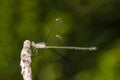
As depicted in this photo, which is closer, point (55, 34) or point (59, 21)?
point (55, 34)

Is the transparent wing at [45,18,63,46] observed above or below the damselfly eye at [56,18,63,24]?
below

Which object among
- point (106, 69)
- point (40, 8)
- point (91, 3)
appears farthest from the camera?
point (40, 8)

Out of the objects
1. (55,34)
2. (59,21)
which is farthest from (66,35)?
(55,34)

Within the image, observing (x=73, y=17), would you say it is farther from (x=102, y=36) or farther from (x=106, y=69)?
(x=106, y=69)

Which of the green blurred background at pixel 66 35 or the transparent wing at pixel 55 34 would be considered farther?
the green blurred background at pixel 66 35

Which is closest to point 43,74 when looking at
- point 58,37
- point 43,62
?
point 43,62

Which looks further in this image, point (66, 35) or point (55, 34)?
point (66, 35)

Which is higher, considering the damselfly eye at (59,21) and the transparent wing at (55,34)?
the damselfly eye at (59,21)

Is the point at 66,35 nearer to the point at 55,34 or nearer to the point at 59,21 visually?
the point at 59,21
